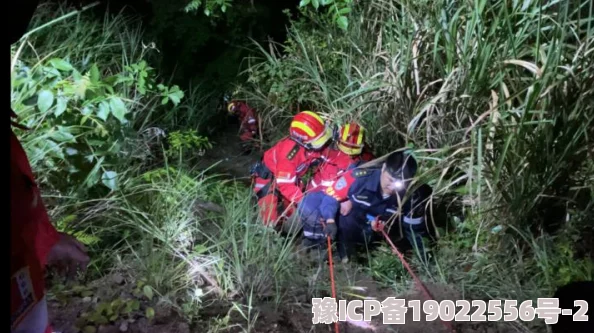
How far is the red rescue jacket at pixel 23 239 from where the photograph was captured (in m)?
1.32

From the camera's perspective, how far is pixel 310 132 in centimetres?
340

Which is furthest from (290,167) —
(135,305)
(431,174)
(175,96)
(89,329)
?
(89,329)

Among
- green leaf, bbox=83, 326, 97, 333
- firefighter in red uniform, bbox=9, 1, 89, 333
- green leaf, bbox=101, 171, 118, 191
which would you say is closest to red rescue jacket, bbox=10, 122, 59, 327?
firefighter in red uniform, bbox=9, 1, 89, 333

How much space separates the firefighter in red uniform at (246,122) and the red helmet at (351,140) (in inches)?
42.5

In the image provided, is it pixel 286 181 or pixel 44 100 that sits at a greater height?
pixel 44 100

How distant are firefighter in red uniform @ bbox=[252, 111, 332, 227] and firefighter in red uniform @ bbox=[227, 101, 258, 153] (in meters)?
0.85

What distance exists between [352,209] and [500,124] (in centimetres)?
84

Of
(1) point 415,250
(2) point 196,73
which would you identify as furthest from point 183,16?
(1) point 415,250

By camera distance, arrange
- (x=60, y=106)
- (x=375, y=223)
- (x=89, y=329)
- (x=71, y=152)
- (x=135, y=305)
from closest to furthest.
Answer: (x=89, y=329) < (x=135, y=305) < (x=60, y=106) < (x=71, y=152) < (x=375, y=223)

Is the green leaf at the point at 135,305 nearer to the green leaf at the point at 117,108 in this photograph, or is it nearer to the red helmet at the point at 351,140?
the green leaf at the point at 117,108

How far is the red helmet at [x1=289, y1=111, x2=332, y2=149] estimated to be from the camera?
340cm

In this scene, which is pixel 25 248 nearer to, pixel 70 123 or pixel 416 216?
pixel 70 123

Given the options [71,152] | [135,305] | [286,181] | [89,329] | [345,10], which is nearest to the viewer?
[89,329]

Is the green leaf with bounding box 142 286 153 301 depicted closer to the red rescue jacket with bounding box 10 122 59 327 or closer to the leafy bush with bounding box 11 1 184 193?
the leafy bush with bounding box 11 1 184 193
